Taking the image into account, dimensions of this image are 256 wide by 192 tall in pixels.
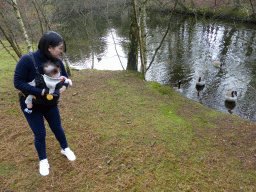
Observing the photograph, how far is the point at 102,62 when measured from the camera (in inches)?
569

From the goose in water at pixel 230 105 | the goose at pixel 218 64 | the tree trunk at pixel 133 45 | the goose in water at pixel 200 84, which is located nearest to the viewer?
the tree trunk at pixel 133 45

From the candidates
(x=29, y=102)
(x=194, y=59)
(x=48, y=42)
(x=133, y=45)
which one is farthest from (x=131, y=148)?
(x=194, y=59)

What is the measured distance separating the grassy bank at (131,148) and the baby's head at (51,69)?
167cm

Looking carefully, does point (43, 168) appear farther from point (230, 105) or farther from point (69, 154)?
point (230, 105)

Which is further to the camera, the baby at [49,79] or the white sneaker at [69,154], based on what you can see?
the white sneaker at [69,154]

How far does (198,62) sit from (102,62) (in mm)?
8083

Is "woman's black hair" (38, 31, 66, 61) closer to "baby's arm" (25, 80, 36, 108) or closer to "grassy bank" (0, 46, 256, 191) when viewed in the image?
"baby's arm" (25, 80, 36, 108)

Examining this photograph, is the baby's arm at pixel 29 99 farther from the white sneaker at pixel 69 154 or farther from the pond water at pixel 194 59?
the pond water at pixel 194 59

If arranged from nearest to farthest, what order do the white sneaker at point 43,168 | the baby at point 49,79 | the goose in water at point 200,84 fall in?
1. the baby at point 49,79
2. the white sneaker at point 43,168
3. the goose in water at point 200,84

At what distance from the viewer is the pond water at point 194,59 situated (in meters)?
8.56

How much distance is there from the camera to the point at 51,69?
2121 mm

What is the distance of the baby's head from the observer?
2082 millimetres

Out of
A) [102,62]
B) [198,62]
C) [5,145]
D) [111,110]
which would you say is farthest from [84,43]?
[5,145]

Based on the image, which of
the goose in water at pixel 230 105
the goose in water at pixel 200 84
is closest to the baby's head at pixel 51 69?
the goose in water at pixel 230 105
